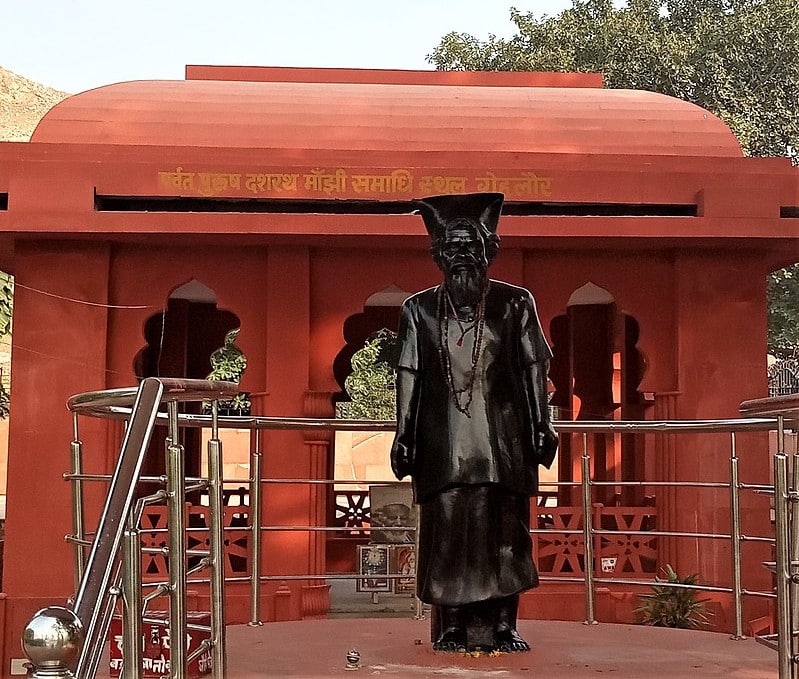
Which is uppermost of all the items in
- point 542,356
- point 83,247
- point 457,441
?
point 83,247

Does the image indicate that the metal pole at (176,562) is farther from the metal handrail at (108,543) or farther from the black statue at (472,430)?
the black statue at (472,430)

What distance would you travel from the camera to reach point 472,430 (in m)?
4.46

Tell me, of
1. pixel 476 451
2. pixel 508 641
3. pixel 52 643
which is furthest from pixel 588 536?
pixel 52 643

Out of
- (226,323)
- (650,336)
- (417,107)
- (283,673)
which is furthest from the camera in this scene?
(226,323)

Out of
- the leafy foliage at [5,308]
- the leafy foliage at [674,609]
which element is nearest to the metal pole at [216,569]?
the leafy foliage at [674,609]

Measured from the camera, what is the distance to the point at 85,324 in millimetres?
8844

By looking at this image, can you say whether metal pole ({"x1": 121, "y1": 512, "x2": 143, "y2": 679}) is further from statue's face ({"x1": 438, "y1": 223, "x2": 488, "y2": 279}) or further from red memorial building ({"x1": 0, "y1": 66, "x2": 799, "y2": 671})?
red memorial building ({"x1": 0, "y1": 66, "x2": 799, "y2": 671})

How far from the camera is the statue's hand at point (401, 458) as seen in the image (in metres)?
4.49

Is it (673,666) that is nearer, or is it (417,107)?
(673,666)

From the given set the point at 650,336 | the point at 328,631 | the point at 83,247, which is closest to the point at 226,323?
the point at 83,247

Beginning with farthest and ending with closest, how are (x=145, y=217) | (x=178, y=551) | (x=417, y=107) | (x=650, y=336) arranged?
(x=417, y=107)
(x=650, y=336)
(x=145, y=217)
(x=178, y=551)

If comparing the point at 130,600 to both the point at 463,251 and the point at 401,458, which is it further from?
the point at 463,251

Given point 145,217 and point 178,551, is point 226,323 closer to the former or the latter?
point 145,217

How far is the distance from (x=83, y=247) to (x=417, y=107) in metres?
3.33
